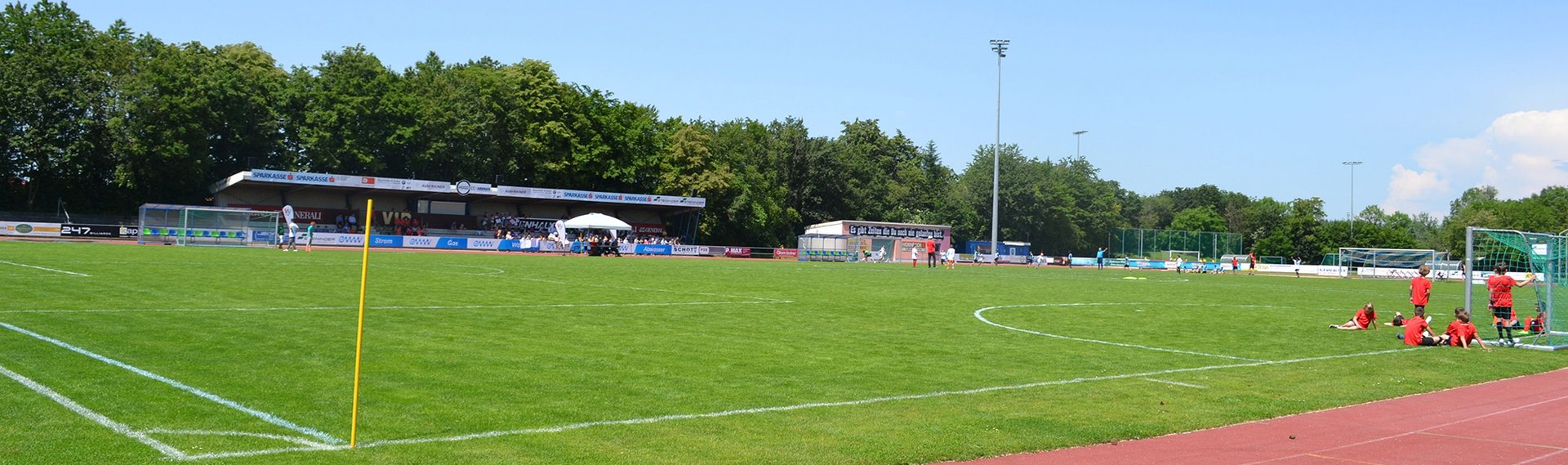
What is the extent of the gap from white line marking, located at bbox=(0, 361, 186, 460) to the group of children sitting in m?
17.9

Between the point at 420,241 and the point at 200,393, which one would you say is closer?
the point at 200,393

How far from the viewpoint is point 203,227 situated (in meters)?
52.2

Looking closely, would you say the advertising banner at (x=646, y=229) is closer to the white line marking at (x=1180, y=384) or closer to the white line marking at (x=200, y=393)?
the white line marking at (x=200, y=393)

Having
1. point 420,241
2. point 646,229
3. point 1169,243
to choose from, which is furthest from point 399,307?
point 1169,243

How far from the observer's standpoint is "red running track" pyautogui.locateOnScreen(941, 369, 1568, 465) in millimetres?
8016

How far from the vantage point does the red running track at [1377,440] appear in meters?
8.02

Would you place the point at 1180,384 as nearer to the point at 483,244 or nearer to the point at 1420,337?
the point at 1420,337

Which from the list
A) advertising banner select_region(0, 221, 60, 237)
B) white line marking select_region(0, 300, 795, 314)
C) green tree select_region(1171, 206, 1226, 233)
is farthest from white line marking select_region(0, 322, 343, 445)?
green tree select_region(1171, 206, 1226, 233)

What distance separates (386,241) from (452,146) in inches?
674

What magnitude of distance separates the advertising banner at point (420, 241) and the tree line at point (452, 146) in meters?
11.6

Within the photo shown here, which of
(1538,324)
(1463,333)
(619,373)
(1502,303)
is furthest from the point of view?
(1538,324)

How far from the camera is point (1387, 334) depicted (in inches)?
776

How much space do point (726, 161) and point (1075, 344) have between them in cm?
7045

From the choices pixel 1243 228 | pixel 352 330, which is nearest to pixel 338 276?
pixel 352 330
